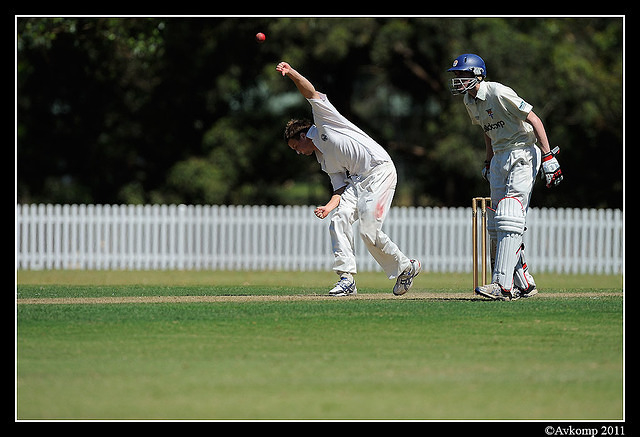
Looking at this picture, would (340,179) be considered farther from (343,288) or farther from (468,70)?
(468,70)

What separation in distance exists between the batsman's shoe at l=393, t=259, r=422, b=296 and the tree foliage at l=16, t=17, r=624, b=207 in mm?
14597

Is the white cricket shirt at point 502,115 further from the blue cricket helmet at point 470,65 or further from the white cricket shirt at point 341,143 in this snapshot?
the white cricket shirt at point 341,143

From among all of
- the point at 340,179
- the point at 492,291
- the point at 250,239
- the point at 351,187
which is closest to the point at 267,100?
the point at 250,239

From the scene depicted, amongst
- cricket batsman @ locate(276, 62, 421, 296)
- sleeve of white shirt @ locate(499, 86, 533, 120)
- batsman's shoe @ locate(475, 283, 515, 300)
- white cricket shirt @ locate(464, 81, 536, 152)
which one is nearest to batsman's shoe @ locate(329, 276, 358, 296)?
cricket batsman @ locate(276, 62, 421, 296)

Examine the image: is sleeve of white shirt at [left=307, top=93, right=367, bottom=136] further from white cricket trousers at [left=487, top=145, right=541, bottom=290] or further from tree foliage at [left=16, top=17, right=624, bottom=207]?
tree foliage at [left=16, top=17, right=624, bottom=207]

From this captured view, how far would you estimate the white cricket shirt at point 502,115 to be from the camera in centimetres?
846

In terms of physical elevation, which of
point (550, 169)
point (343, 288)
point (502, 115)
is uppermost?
point (502, 115)

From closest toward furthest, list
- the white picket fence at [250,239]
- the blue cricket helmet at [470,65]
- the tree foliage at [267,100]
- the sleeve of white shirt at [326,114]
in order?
the blue cricket helmet at [470,65]
the sleeve of white shirt at [326,114]
the white picket fence at [250,239]
the tree foliage at [267,100]

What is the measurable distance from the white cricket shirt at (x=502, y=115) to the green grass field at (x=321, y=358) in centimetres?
140

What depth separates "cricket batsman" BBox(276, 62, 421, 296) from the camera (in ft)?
29.3

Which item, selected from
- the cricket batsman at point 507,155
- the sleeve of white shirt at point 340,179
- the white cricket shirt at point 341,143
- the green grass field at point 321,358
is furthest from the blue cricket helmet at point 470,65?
the green grass field at point 321,358

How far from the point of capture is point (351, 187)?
9203 mm

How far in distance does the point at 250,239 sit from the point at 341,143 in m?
11.0

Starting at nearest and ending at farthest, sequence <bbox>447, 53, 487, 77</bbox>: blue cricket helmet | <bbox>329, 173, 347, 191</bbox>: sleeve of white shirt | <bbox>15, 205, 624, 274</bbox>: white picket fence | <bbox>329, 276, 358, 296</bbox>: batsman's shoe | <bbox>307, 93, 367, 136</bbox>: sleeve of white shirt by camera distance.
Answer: <bbox>447, 53, 487, 77</bbox>: blue cricket helmet
<bbox>307, 93, 367, 136</bbox>: sleeve of white shirt
<bbox>329, 276, 358, 296</bbox>: batsman's shoe
<bbox>329, 173, 347, 191</bbox>: sleeve of white shirt
<bbox>15, 205, 624, 274</bbox>: white picket fence
